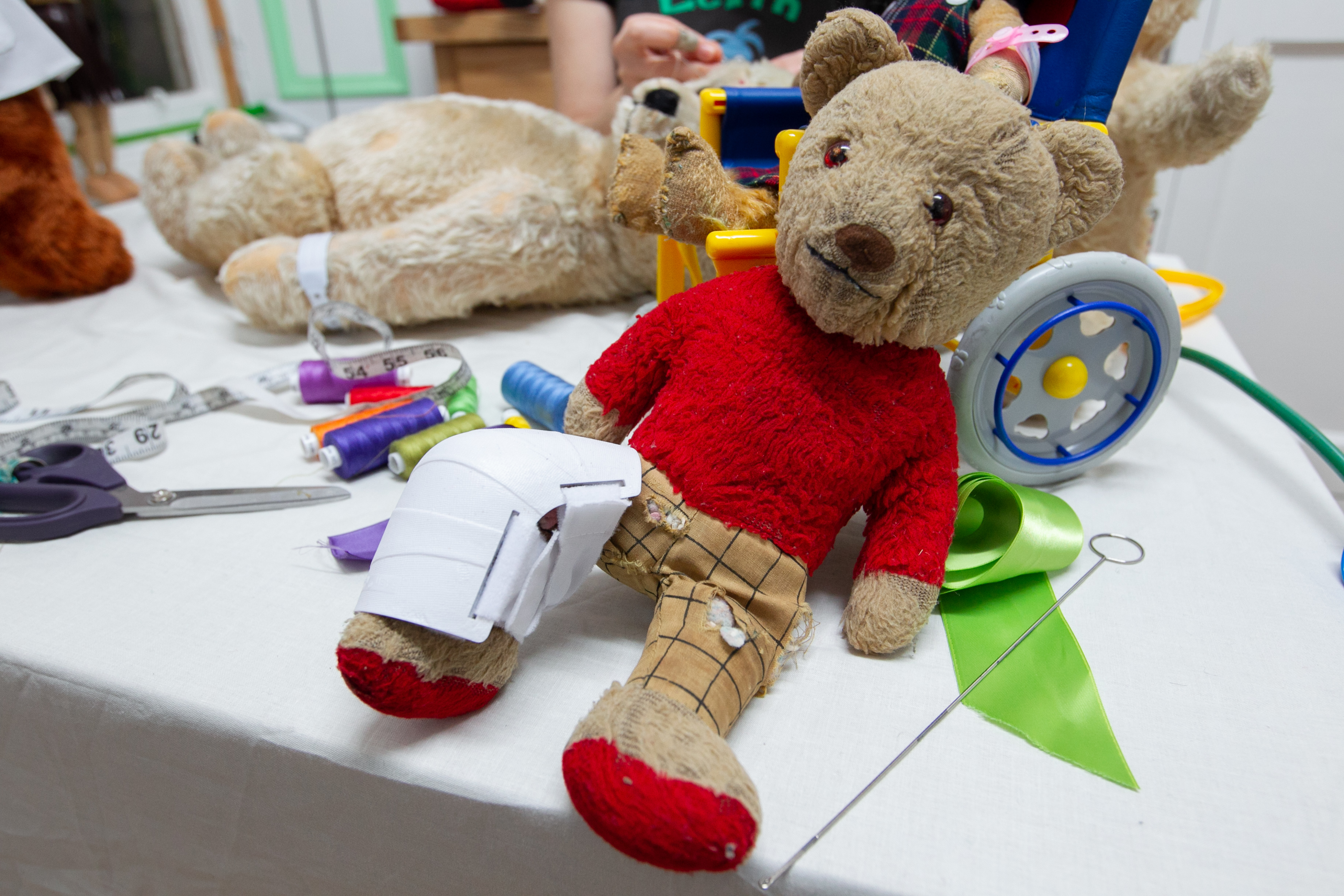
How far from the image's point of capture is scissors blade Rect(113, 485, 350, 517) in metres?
0.58

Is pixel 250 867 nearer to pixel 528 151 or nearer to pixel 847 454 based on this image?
pixel 847 454

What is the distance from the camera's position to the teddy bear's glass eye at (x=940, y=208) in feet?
1.26

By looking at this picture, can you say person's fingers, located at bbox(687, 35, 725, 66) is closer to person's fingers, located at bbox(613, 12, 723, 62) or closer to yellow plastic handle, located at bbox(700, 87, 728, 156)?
person's fingers, located at bbox(613, 12, 723, 62)

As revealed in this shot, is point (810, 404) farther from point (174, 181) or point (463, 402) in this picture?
point (174, 181)

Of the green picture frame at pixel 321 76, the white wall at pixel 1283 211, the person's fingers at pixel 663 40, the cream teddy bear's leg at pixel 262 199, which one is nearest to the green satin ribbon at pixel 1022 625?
the person's fingers at pixel 663 40

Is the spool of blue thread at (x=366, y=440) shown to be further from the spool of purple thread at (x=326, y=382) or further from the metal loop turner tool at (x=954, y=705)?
the metal loop turner tool at (x=954, y=705)

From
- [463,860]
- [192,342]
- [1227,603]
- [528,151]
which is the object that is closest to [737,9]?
[528,151]

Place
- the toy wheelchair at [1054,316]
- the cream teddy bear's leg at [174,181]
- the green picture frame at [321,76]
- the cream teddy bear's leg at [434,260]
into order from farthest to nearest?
1. the green picture frame at [321,76]
2. the cream teddy bear's leg at [174,181]
3. the cream teddy bear's leg at [434,260]
4. the toy wheelchair at [1054,316]

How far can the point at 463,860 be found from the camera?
0.39 meters

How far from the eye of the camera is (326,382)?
2.54 ft

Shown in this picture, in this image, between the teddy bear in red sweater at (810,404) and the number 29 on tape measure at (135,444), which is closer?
the teddy bear in red sweater at (810,404)

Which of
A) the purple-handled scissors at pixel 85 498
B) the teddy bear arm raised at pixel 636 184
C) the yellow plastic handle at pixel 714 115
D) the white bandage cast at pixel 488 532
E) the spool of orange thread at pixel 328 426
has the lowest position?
the spool of orange thread at pixel 328 426

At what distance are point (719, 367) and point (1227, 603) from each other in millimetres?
387

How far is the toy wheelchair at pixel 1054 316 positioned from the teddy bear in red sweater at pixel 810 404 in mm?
76
